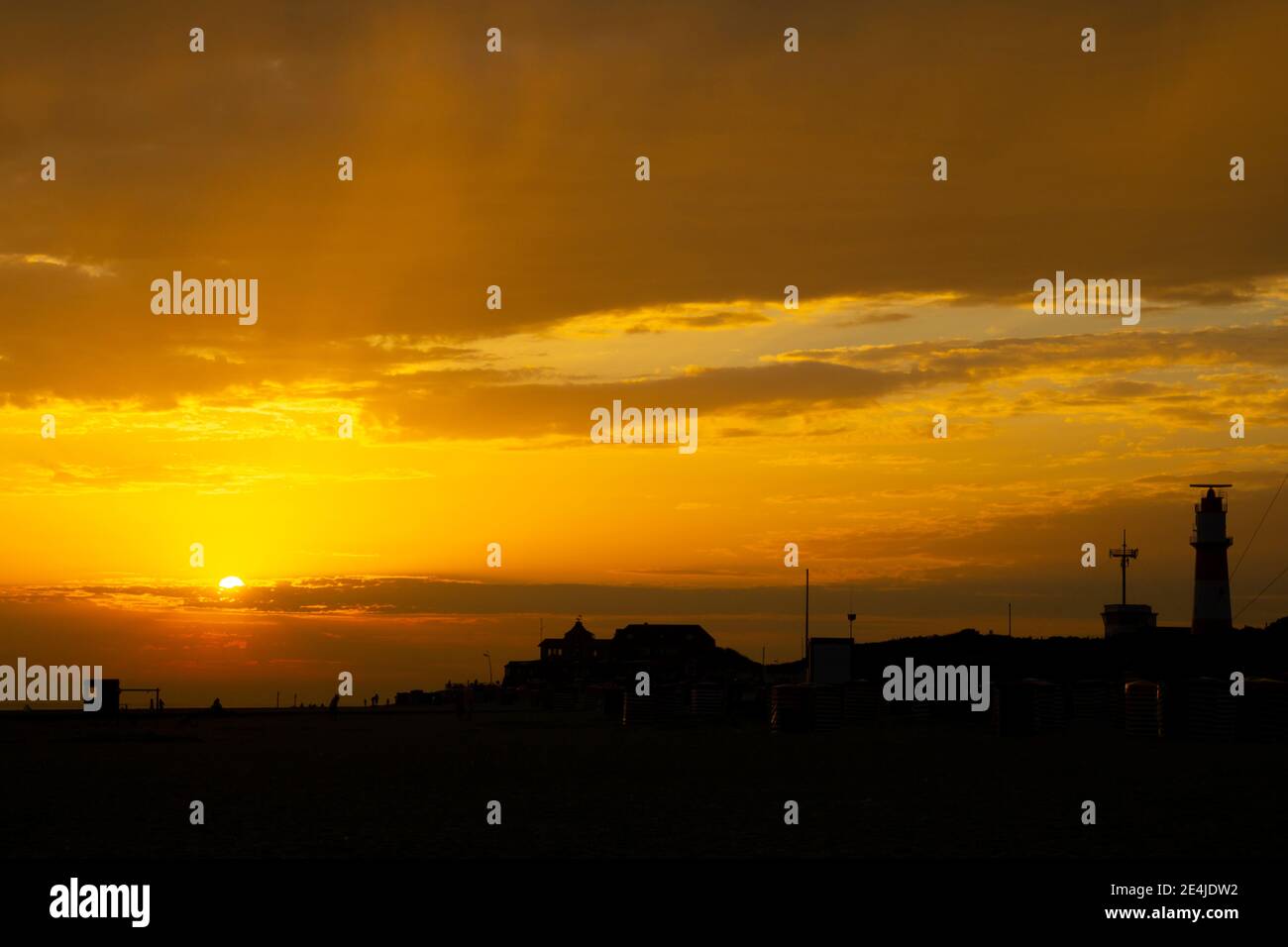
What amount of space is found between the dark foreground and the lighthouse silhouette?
41142mm

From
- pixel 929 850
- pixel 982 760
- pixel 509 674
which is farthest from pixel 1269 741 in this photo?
pixel 509 674

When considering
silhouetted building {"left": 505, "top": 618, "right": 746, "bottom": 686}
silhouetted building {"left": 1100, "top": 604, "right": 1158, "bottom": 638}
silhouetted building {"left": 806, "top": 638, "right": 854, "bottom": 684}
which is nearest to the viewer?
silhouetted building {"left": 806, "top": 638, "right": 854, "bottom": 684}

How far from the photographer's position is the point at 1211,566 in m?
92.1

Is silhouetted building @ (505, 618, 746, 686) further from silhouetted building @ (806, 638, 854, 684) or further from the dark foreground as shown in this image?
the dark foreground

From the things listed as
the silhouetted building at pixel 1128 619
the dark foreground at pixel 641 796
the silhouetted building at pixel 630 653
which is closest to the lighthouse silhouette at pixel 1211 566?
the silhouetted building at pixel 1128 619

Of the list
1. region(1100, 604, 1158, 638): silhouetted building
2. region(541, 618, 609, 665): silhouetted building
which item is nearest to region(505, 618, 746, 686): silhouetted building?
region(541, 618, 609, 665): silhouetted building

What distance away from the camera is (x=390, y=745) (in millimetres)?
50375

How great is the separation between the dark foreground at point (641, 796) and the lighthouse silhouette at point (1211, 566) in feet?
135

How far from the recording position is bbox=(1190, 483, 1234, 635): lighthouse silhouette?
9119 cm

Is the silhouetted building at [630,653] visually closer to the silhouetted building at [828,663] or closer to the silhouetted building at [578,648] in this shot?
the silhouetted building at [578,648]

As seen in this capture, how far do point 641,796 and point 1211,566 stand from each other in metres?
70.3

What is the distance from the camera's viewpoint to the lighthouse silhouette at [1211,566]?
91188 mm
